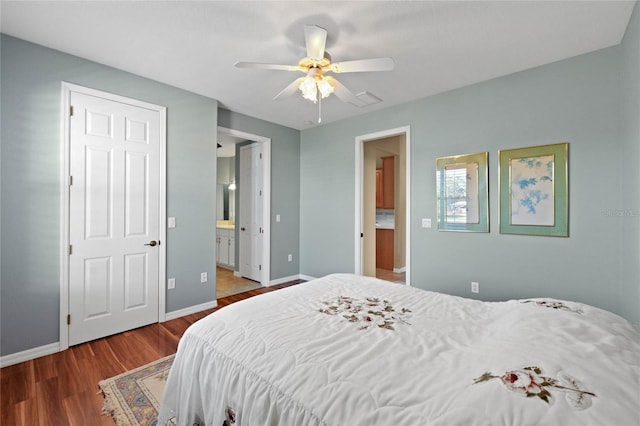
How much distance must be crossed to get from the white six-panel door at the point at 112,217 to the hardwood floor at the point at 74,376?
0.22 metres

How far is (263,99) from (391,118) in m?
1.68

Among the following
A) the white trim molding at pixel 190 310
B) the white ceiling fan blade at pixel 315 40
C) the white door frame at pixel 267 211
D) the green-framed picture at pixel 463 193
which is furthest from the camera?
the white door frame at pixel 267 211

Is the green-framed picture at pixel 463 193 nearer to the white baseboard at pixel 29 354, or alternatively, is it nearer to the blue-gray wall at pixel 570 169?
the blue-gray wall at pixel 570 169

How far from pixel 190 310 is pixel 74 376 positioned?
4.14 ft

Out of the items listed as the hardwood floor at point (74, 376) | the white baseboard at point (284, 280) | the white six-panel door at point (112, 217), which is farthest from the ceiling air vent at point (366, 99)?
the hardwood floor at point (74, 376)

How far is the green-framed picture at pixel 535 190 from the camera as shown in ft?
8.39

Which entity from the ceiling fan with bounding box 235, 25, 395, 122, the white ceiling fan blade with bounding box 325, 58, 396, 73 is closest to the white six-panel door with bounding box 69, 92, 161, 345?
the ceiling fan with bounding box 235, 25, 395, 122

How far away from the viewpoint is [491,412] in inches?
28.2

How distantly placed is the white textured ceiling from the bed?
6.32 ft

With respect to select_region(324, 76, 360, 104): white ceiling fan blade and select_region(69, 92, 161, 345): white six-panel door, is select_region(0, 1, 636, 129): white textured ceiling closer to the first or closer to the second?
select_region(324, 76, 360, 104): white ceiling fan blade

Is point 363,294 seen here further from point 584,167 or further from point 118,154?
point 118,154

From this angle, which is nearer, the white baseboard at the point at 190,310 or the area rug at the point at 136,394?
the area rug at the point at 136,394

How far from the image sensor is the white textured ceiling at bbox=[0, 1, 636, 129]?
1892 millimetres

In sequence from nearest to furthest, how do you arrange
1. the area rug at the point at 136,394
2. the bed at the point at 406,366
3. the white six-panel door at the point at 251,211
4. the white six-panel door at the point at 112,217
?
the bed at the point at 406,366 → the area rug at the point at 136,394 → the white six-panel door at the point at 112,217 → the white six-panel door at the point at 251,211
